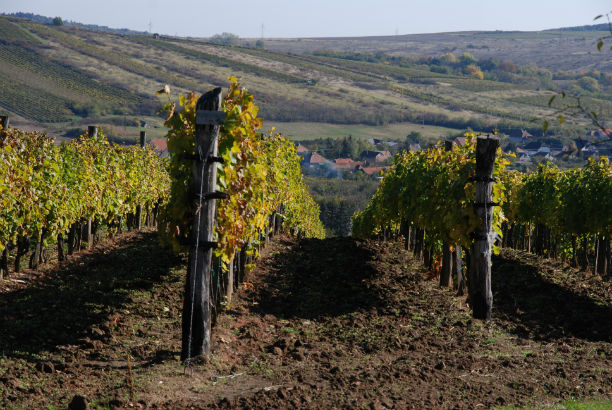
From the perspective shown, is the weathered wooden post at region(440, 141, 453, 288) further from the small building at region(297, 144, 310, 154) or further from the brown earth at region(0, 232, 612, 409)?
the small building at region(297, 144, 310, 154)

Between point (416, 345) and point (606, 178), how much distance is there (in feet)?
37.4

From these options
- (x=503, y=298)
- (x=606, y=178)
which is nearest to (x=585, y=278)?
(x=606, y=178)

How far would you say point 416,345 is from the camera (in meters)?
9.25

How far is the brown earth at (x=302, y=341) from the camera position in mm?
6789

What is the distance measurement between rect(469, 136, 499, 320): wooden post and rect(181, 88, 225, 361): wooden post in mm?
5086

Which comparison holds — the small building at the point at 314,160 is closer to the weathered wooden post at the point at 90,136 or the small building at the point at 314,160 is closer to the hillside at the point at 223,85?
the hillside at the point at 223,85

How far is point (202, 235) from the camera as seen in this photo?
806cm

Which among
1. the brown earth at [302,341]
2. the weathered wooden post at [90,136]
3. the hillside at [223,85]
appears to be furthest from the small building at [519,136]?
the brown earth at [302,341]

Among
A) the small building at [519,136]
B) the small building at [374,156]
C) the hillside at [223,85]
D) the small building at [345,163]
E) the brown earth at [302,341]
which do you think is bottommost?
the brown earth at [302,341]

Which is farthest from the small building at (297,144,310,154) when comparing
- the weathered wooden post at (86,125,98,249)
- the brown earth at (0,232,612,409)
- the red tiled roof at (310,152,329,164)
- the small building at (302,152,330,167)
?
the brown earth at (0,232,612,409)

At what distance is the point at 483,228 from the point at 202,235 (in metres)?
5.37

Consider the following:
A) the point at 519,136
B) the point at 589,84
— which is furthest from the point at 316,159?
the point at 589,84

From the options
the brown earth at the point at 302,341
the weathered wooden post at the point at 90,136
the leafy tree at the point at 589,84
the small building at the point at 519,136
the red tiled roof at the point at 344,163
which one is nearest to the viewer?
the brown earth at the point at 302,341

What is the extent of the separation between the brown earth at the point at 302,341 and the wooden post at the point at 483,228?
0.39m
